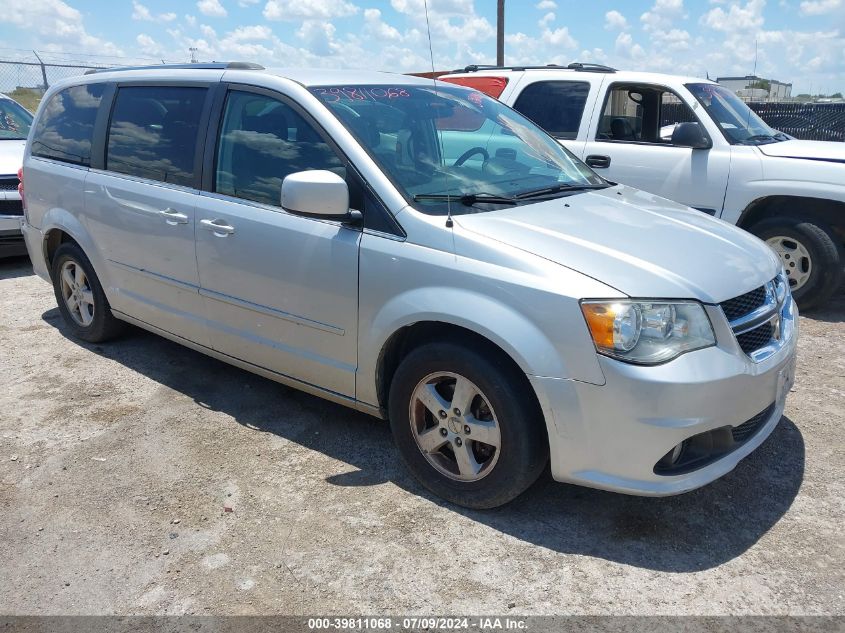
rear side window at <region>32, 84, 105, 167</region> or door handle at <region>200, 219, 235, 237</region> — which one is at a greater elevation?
rear side window at <region>32, 84, 105, 167</region>

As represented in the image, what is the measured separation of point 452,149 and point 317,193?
0.86 metres

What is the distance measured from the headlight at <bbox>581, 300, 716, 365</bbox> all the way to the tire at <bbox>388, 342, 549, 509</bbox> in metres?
0.40

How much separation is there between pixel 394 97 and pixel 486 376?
1.72 m

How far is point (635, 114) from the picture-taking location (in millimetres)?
6742

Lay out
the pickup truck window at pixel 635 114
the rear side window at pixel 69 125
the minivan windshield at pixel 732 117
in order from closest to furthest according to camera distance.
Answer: the rear side window at pixel 69 125
the minivan windshield at pixel 732 117
the pickup truck window at pixel 635 114

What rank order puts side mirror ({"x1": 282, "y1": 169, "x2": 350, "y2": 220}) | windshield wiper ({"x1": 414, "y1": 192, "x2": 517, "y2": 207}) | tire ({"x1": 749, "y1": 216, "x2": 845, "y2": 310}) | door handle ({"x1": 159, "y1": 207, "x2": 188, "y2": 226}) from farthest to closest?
tire ({"x1": 749, "y1": 216, "x2": 845, "y2": 310}) → door handle ({"x1": 159, "y1": 207, "x2": 188, "y2": 226}) → windshield wiper ({"x1": 414, "y1": 192, "x2": 517, "y2": 207}) → side mirror ({"x1": 282, "y1": 169, "x2": 350, "y2": 220})

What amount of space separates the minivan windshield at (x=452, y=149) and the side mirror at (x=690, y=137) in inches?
86.9

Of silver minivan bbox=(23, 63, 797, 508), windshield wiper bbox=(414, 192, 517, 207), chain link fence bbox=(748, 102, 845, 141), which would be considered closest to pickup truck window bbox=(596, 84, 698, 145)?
silver minivan bbox=(23, 63, 797, 508)

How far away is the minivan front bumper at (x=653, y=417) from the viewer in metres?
2.69

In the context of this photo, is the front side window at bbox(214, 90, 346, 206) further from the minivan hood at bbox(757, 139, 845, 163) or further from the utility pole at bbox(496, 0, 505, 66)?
the utility pole at bbox(496, 0, 505, 66)

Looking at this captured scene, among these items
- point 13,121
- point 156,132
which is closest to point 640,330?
point 156,132

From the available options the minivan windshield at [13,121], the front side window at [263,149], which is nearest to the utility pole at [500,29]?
the minivan windshield at [13,121]

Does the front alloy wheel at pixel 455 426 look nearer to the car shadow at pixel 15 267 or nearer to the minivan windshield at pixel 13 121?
the car shadow at pixel 15 267

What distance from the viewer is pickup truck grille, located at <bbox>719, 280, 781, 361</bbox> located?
2.93 metres
